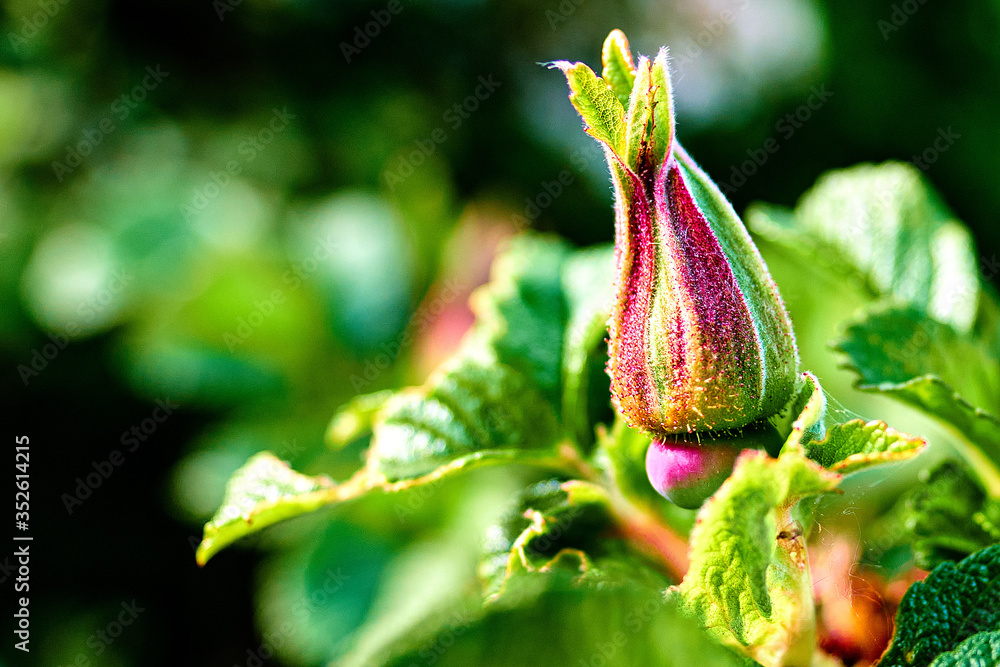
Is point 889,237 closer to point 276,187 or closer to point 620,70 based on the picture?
point 620,70

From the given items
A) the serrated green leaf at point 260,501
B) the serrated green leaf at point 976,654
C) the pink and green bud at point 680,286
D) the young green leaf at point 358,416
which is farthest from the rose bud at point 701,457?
the young green leaf at point 358,416

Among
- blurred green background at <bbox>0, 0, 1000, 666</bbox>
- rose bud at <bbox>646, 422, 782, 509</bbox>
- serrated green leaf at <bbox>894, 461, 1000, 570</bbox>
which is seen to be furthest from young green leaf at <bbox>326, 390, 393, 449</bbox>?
blurred green background at <bbox>0, 0, 1000, 666</bbox>

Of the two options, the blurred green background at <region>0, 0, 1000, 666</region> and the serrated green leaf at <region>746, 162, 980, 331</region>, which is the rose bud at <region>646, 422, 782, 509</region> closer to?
the serrated green leaf at <region>746, 162, 980, 331</region>

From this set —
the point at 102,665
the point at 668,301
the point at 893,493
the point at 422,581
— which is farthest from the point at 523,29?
the point at 668,301

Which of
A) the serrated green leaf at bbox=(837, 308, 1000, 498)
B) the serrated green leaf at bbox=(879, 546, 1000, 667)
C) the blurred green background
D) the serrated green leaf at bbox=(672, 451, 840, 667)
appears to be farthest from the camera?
the blurred green background

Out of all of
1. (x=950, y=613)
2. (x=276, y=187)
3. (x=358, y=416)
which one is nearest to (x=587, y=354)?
(x=358, y=416)

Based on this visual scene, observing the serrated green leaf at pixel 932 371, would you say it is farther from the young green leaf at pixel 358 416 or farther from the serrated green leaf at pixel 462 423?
the young green leaf at pixel 358 416

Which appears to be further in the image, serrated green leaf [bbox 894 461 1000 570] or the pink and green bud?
serrated green leaf [bbox 894 461 1000 570]
